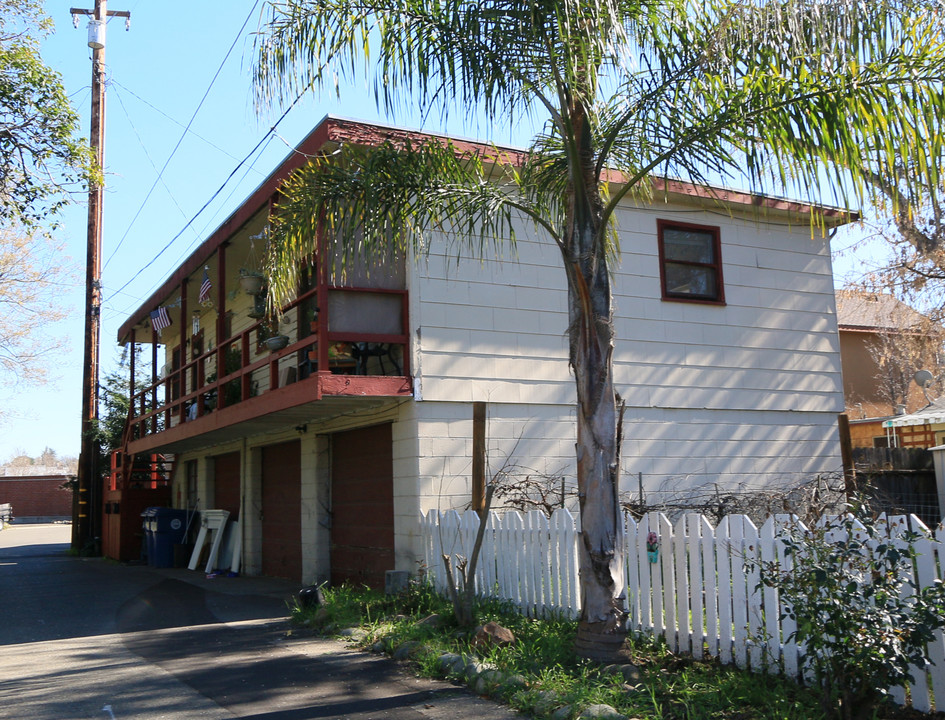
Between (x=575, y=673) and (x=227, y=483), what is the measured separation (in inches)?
487

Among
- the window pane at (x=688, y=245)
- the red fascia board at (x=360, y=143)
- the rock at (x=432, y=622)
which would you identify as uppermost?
the red fascia board at (x=360, y=143)

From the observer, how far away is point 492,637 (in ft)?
23.8

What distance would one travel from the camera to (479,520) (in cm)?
923

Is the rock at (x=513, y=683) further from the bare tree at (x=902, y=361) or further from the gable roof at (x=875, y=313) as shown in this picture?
the bare tree at (x=902, y=361)

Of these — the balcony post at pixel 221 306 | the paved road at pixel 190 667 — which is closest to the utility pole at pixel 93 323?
the paved road at pixel 190 667

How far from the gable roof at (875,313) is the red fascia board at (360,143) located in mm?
5149

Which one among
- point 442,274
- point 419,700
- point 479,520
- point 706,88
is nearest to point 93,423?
point 442,274

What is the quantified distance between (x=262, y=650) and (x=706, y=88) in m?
6.42

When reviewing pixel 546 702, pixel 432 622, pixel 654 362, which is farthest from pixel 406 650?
pixel 654 362

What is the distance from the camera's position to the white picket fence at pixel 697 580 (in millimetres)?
5551

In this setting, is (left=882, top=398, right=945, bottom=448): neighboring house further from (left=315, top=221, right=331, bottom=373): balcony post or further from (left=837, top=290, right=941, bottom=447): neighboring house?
(left=315, top=221, right=331, bottom=373): balcony post

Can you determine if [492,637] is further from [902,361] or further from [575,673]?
[902,361]

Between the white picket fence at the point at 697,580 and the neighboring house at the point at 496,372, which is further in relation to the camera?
the neighboring house at the point at 496,372

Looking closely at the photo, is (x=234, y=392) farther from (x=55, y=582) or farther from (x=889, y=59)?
(x=889, y=59)
